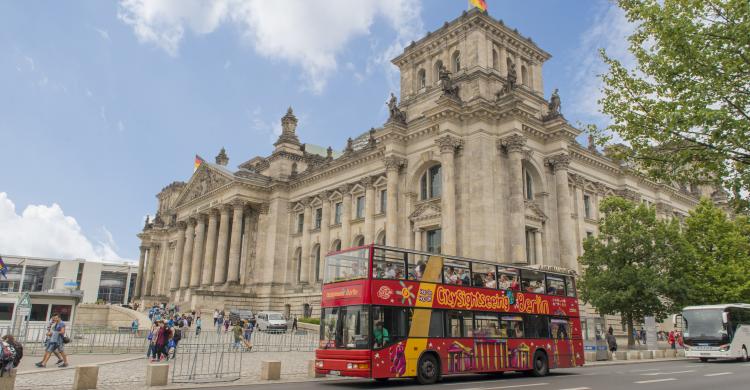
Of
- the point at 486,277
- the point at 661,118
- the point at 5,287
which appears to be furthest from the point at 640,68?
the point at 5,287

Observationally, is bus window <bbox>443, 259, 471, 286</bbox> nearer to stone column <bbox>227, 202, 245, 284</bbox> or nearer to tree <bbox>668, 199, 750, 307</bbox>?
tree <bbox>668, 199, 750, 307</bbox>

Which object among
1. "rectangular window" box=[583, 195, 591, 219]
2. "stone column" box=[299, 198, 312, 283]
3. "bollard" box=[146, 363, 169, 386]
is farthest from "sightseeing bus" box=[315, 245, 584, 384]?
"stone column" box=[299, 198, 312, 283]

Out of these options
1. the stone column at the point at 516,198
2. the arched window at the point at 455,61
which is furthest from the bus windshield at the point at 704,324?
the arched window at the point at 455,61

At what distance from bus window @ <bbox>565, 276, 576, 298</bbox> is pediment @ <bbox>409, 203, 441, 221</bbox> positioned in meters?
16.8

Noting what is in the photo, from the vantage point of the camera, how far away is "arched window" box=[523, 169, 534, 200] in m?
39.7

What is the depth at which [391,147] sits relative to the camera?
1619 inches

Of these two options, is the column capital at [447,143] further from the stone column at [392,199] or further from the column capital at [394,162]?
the stone column at [392,199]

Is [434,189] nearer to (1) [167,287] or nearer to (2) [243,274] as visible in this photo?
(2) [243,274]

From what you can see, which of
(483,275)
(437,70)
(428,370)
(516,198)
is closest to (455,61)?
(437,70)

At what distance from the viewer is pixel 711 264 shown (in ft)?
127

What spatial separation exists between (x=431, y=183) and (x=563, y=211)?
9.82 meters

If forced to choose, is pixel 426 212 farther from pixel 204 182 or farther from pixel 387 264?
pixel 204 182

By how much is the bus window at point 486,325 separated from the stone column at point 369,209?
25.0m

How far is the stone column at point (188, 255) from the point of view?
63.7 m
